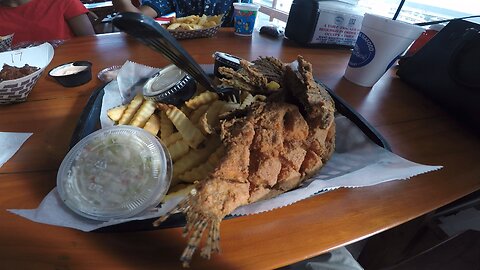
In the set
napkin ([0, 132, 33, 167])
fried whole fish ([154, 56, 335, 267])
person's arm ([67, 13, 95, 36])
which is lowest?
person's arm ([67, 13, 95, 36])

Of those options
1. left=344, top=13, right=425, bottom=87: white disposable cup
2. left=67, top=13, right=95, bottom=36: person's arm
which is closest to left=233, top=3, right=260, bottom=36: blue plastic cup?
left=344, top=13, right=425, bottom=87: white disposable cup

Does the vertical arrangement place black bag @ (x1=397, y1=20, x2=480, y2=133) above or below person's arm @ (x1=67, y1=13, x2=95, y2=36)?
above

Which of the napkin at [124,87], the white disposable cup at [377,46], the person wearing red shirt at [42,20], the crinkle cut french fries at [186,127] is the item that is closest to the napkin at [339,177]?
the crinkle cut french fries at [186,127]

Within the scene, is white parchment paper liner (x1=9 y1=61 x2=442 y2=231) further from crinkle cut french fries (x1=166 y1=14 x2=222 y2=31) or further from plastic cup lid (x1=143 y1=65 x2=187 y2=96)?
crinkle cut french fries (x1=166 y1=14 x2=222 y2=31)

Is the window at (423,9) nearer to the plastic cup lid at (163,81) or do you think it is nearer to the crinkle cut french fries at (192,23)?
the crinkle cut french fries at (192,23)

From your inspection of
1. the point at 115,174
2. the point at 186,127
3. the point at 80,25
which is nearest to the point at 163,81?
the point at 186,127

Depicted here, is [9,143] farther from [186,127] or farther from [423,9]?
[423,9]

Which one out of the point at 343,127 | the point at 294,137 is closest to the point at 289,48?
the point at 343,127
